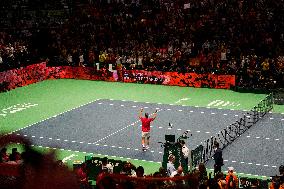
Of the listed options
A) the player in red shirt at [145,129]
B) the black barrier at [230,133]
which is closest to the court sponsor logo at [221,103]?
the black barrier at [230,133]

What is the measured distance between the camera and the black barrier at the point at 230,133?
74.2 ft

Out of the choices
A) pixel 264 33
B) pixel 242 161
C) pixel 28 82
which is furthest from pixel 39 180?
pixel 264 33

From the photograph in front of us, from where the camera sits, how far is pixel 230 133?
27.8m

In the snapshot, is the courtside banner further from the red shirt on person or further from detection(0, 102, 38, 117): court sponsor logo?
the red shirt on person

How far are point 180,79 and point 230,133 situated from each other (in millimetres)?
16167

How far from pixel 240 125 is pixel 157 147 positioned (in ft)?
17.8

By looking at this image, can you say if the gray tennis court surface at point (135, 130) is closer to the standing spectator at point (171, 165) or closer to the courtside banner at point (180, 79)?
the standing spectator at point (171, 165)

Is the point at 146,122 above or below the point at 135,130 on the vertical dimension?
above

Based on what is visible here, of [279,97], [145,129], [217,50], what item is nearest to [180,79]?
[217,50]

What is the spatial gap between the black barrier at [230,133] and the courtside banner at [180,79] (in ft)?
25.2

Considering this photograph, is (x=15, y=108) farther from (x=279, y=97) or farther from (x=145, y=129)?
(x=279, y=97)

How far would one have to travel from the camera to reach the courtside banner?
138 feet

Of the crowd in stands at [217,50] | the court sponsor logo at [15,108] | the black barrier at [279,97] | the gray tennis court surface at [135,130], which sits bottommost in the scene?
the gray tennis court surface at [135,130]

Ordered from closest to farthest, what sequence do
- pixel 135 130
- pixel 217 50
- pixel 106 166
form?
pixel 106 166, pixel 135 130, pixel 217 50
